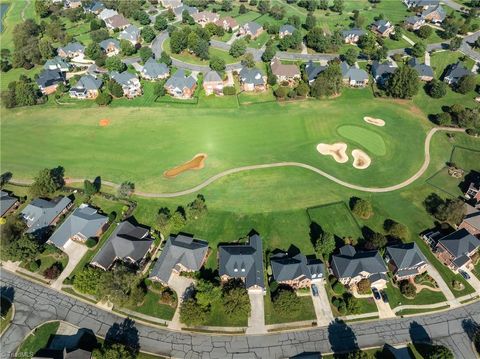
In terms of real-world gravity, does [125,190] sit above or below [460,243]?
below

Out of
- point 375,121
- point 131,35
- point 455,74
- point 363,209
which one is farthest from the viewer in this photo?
point 131,35

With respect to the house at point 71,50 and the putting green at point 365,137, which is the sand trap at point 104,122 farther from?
the putting green at point 365,137

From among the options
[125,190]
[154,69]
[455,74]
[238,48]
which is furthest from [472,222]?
[154,69]

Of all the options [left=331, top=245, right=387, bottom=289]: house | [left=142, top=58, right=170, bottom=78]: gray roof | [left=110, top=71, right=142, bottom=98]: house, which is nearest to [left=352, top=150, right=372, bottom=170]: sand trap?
[left=331, top=245, right=387, bottom=289]: house

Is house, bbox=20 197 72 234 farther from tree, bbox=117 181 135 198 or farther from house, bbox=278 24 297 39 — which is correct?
house, bbox=278 24 297 39

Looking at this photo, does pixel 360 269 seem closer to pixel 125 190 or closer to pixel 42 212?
pixel 125 190

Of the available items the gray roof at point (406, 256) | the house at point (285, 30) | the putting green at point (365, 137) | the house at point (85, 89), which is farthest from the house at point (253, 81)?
the gray roof at point (406, 256)

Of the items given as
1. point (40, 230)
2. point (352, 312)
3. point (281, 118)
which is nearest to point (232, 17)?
point (281, 118)
